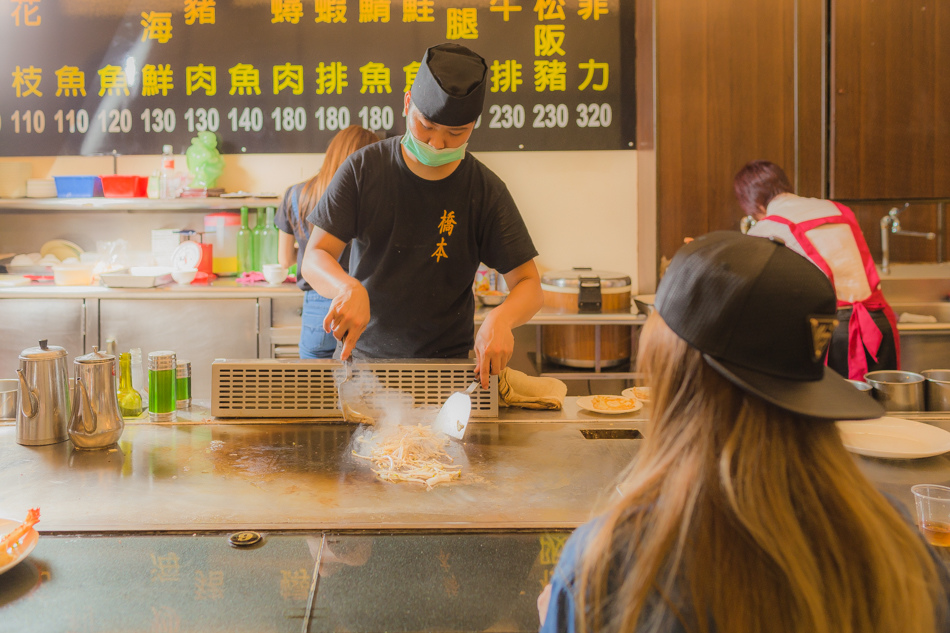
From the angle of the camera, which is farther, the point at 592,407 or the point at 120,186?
the point at 120,186

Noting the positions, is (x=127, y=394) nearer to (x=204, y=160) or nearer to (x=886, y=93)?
(x=204, y=160)

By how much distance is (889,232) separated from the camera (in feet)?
14.7

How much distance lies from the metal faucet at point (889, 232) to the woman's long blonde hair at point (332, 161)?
120 inches

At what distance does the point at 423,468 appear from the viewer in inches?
65.9

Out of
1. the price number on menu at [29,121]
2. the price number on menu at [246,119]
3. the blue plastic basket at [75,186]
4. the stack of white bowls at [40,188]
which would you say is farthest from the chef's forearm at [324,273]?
the price number on menu at [29,121]

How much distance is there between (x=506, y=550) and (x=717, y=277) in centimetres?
70

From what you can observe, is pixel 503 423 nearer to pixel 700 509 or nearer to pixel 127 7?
pixel 700 509

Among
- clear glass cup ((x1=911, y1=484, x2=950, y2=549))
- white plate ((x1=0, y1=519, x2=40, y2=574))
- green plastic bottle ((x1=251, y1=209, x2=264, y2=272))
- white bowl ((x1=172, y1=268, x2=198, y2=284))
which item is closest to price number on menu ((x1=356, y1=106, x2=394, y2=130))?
green plastic bottle ((x1=251, y1=209, x2=264, y2=272))

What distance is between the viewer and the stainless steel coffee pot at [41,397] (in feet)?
6.08

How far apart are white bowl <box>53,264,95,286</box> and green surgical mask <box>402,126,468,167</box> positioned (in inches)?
117

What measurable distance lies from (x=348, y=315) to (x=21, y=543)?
883 mm

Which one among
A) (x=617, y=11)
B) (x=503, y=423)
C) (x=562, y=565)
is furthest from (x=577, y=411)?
(x=617, y=11)

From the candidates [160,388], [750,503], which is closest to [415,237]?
[160,388]

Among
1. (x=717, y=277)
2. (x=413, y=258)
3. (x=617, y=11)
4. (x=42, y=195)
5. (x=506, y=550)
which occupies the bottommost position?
(x=506, y=550)
